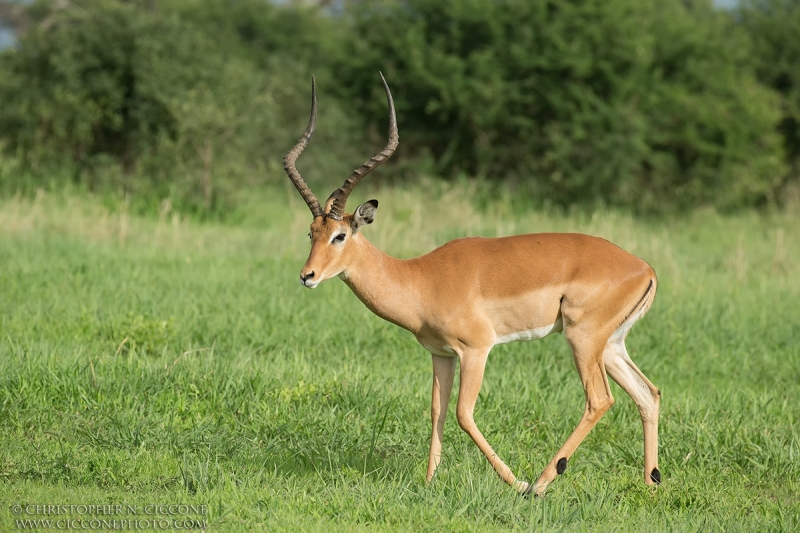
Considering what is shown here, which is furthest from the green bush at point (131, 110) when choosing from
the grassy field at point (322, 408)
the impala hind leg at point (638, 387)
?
the impala hind leg at point (638, 387)

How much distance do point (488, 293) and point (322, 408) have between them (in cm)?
151

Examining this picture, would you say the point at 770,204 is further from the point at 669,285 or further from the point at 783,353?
the point at 783,353

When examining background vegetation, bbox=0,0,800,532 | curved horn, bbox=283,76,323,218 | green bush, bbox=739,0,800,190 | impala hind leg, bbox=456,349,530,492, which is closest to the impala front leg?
background vegetation, bbox=0,0,800,532

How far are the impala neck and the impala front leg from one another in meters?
0.34

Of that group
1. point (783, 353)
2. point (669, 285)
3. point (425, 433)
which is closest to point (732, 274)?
point (669, 285)

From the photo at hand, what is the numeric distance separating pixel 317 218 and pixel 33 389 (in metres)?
2.22

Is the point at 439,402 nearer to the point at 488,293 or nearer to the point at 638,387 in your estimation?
the point at 488,293

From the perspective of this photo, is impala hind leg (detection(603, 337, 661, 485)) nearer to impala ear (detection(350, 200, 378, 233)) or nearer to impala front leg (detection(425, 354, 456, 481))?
impala front leg (detection(425, 354, 456, 481))

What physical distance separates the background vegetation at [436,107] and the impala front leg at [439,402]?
8.73 meters

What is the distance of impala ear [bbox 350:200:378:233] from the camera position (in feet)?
16.0

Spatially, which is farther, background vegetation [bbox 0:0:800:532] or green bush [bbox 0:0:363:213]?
green bush [bbox 0:0:363:213]

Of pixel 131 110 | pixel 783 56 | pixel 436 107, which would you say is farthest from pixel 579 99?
pixel 131 110

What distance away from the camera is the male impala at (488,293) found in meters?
4.83

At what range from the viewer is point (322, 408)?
5.90 meters
